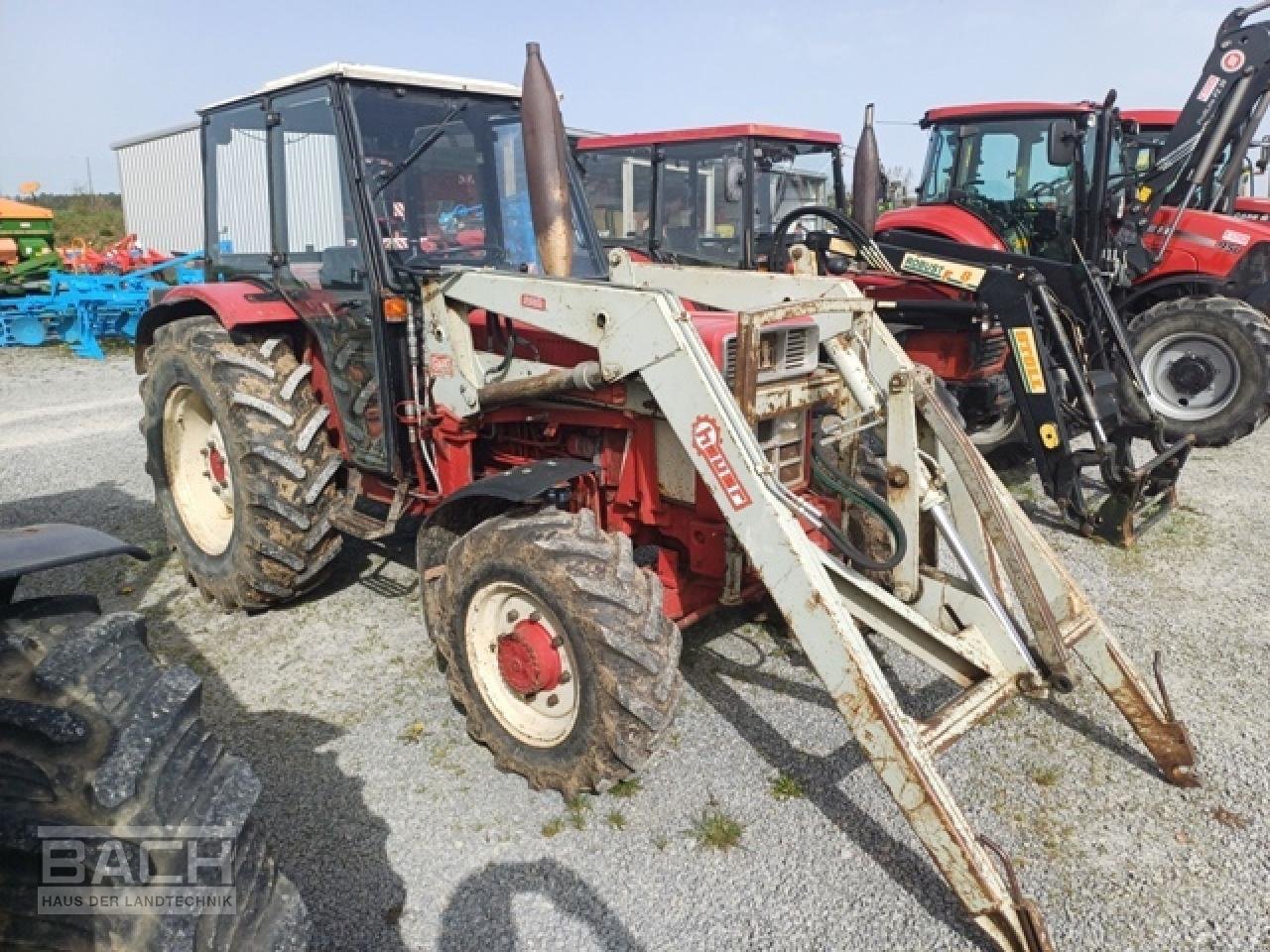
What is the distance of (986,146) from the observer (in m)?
7.53

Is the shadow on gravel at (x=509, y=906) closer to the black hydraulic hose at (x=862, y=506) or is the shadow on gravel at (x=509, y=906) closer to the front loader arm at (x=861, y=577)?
the front loader arm at (x=861, y=577)

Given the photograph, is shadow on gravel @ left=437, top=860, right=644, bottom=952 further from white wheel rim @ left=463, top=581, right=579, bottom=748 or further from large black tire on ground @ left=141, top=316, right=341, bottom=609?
large black tire on ground @ left=141, top=316, right=341, bottom=609

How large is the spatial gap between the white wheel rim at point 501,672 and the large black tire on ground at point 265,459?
126 centimetres

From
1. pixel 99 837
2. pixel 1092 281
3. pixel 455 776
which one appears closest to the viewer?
pixel 99 837

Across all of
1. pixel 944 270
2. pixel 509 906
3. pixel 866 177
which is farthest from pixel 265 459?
pixel 944 270

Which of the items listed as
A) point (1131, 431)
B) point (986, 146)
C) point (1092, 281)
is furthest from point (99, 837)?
point (986, 146)

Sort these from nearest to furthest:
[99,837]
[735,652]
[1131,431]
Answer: [99,837] < [735,652] < [1131,431]

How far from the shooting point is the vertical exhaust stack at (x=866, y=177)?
5977mm

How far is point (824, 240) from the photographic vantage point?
633 cm

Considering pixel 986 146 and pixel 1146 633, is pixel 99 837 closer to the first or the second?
pixel 1146 633

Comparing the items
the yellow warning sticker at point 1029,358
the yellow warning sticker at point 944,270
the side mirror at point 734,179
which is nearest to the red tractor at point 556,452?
the yellow warning sticker at point 1029,358

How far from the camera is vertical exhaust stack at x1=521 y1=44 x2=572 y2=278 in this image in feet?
10.4

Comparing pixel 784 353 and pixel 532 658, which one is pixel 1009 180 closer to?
pixel 784 353

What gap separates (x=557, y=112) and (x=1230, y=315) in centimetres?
636
